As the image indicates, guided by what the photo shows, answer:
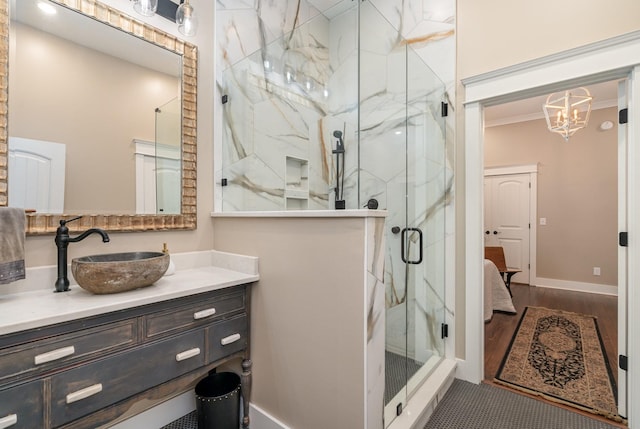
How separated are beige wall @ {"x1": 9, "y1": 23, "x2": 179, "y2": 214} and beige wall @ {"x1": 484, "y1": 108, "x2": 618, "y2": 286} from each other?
5995 millimetres

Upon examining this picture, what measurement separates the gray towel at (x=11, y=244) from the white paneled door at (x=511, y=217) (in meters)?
6.48

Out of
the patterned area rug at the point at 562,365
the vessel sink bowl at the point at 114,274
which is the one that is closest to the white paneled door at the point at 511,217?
the patterned area rug at the point at 562,365

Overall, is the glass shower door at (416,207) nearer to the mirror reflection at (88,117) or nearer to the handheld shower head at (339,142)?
the handheld shower head at (339,142)

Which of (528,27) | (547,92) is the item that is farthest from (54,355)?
(528,27)

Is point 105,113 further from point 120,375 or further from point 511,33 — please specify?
point 511,33

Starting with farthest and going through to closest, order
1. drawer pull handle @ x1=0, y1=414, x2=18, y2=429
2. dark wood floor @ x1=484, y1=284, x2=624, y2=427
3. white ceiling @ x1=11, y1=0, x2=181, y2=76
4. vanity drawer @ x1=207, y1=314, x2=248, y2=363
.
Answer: dark wood floor @ x1=484, y1=284, x2=624, y2=427, vanity drawer @ x1=207, y1=314, x2=248, y2=363, white ceiling @ x1=11, y1=0, x2=181, y2=76, drawer pull handle @ x1=0, y1=414, x2=18, y2=429

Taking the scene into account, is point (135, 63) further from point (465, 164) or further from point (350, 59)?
point (465, 164)

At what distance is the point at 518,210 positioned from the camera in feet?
18.3

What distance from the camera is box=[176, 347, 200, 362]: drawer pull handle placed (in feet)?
4.55

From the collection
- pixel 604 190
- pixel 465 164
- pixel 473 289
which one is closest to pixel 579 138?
pixel 604 190

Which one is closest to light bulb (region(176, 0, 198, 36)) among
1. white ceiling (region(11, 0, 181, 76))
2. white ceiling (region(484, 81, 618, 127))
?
white ceiling (region(11, 0, 181, 76))

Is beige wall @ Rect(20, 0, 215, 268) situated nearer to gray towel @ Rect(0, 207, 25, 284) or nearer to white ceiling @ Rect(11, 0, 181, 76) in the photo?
white ceiling @ Rect(11, 0, 181, 76)

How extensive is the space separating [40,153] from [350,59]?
6.84 ft

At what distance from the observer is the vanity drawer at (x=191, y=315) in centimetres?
133
